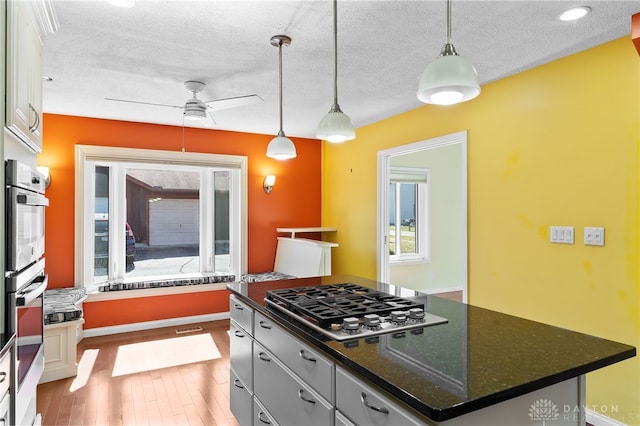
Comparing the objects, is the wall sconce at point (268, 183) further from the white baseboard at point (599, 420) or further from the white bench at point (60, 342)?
the white baseboard at point (599, 420)

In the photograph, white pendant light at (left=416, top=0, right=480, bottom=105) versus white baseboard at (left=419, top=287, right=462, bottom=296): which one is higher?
white pendant light at (left=416, top=0, right=480, bottom=105)

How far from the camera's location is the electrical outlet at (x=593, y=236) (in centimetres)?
248

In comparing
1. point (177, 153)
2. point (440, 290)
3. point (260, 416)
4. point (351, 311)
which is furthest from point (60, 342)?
point (440, 290)

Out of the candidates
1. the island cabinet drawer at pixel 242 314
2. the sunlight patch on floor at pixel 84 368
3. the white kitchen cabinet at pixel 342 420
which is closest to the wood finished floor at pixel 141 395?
the sunlight patch on floor at pixel 84 368

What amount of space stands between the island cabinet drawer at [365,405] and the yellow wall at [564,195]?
203 centimetres

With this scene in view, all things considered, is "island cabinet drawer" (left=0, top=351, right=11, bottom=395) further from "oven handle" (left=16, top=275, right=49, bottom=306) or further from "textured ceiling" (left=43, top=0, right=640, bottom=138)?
"textured ceiling" (left=43, top=0, right=640, bottom=138)

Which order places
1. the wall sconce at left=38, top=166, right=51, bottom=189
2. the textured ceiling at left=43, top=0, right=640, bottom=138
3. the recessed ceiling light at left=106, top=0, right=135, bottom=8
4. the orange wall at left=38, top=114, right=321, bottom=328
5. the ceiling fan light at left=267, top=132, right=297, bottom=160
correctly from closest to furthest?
the recessed ceiling light at left=106, top=0, right=135, bottom=8 < the textured ceiling at left=43, top=0, right=640, bottom=138 < the ceiling fan light at left=267, top=132, right=297, bottom=160 < the wall sconce at left=38, top=166, right=51, bottom=189 < the orange wall at left=38, top=114, right=321, bottom=328

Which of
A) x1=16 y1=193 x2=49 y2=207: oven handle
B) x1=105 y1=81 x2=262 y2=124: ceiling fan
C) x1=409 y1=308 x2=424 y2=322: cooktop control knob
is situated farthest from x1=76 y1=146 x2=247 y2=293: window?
→ x1=409 y1=308 x2=424 y2=322: cooktop control knob

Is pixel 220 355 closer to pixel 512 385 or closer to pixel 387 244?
pixel 387 244

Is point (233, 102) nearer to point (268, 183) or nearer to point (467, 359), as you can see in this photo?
point (268, 183)

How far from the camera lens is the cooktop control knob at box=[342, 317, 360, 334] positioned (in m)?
1.47

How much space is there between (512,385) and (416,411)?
28cm

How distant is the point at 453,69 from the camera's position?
1370 millimetres

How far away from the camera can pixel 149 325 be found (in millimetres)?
4648
